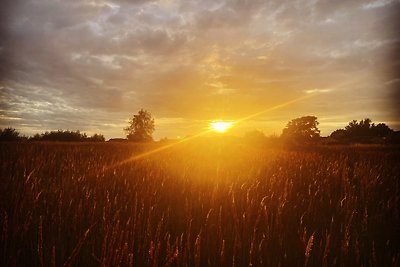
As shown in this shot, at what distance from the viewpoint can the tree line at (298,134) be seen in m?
26.9

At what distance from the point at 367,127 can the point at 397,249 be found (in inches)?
1840

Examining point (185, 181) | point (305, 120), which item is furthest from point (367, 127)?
point (185, 181)

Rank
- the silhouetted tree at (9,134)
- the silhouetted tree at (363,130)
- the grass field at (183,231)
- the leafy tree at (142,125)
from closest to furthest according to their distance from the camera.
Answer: the grass field at (183,231), the silhouetted tree at (9,134), the silhouetted tree at (363,130), the leafy tree at (142,125)

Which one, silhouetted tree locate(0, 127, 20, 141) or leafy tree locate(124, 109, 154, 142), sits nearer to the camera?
silhouetted tree locate(0, 127, 20, 141)

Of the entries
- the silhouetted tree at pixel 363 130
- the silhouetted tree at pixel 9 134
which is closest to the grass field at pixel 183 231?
the silhouetted tree at pixel 9 134

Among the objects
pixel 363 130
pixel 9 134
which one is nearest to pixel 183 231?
pixel 9 134

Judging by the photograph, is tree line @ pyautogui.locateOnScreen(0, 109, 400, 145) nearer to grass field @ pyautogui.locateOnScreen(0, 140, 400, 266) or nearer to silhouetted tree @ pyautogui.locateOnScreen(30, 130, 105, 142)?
silhouetted tree @ pyautogui.locateOnScreen(30, 130, 105, 142)

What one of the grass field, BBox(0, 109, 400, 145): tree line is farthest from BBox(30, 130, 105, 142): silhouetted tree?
the grass field

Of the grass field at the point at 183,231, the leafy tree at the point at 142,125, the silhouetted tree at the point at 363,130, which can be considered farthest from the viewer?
the leafy tree at the point at 142,125

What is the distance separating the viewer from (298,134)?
2078 inches

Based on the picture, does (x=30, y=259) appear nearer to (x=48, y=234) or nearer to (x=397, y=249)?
(x=48, y=234)

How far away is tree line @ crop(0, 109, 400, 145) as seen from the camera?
26.9 meters

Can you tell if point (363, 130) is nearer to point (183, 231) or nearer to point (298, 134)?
point (298, 134)

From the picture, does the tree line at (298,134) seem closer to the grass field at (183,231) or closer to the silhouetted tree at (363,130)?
the silhouetted tree at (363,130)
